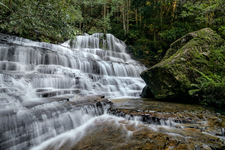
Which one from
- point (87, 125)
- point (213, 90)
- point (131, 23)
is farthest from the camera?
point (131, 23)

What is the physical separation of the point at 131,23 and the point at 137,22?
1.40 metres

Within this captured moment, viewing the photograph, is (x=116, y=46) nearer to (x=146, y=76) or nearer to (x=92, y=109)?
(x=146, y=76)

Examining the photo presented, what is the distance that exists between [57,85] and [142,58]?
10.4 metres

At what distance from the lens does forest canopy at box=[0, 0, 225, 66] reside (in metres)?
3.94

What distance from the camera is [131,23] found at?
782 inches

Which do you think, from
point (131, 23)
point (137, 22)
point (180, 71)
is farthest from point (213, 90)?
point (131, 23)

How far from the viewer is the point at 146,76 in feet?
19.0

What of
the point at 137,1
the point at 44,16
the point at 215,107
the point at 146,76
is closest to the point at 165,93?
the point at 146,76

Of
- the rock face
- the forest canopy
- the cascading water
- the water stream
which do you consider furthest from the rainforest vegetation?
the water stream

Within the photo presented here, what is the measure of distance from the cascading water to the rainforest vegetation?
995mm

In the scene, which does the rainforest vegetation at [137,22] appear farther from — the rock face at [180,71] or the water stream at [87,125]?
the water stream at [87,125]

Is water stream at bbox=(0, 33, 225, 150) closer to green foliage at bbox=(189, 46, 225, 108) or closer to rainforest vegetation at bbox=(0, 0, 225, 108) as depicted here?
green foliage at bbox=(189, 46, 225, 108)

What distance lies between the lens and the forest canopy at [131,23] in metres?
3.94

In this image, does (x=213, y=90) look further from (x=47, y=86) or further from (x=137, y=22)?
(x=137, y=22)
